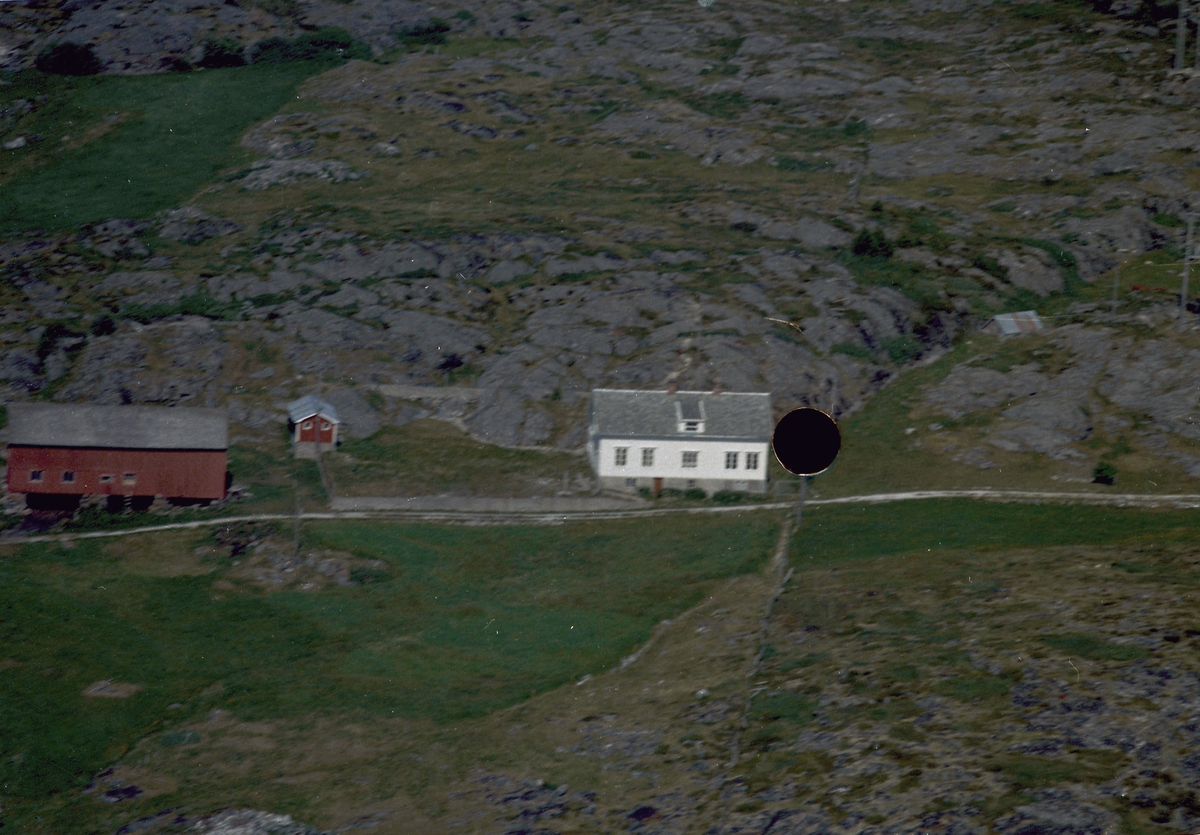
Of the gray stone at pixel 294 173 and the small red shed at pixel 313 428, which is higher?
the gray stone at pixel 294 173

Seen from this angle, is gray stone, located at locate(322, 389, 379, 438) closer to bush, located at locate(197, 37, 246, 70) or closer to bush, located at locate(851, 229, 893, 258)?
bush, located at locate(851, 229, 893, 258)

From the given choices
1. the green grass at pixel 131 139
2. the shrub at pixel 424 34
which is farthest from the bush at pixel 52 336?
the shrub at pixel 424 34

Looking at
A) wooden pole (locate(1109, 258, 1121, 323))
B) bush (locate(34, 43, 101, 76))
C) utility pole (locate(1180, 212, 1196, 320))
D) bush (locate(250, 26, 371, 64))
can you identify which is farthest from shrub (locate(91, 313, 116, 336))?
utility pole (locate(1180, 212, 1196, 320))

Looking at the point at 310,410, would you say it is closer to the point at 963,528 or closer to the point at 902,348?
the point at 963,528

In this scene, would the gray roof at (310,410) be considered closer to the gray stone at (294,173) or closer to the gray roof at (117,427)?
the gray roof at (117,427)

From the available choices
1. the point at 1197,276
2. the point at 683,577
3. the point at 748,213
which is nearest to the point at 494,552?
the point at 683,577

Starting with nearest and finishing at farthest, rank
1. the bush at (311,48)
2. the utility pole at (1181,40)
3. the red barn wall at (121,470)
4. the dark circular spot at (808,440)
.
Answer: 1. the dark circular spot at (808,440)
2. the red barn wall at (121,470)
3. the utility pole at (1181,40)
4. the bush at (311,48)
